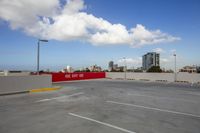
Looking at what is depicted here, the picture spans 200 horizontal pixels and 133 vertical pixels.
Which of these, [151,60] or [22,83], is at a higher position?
[151,60]

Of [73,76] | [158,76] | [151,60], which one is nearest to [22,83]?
[73,76]

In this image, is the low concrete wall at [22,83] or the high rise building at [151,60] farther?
the high rise building at [151,60]

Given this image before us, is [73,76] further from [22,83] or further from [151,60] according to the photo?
[151,60]

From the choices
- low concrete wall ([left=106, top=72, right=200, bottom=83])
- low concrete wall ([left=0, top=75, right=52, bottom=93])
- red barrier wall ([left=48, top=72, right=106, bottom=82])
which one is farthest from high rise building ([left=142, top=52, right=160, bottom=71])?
low concrete wall ([left=0, top=75, right=52, bottom=93])

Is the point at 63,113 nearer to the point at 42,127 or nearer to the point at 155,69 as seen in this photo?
the point at 42,127

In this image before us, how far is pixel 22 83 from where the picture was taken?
19031 mm

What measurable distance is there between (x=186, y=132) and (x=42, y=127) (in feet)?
17.5

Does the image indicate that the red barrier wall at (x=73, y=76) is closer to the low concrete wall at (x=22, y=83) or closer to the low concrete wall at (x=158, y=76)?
the low concrete wall at (x=158, y=76)

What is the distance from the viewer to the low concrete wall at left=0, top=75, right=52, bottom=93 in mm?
17391

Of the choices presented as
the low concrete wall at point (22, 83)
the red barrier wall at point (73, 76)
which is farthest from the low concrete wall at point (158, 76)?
the low concrete wall at point (22, 83)

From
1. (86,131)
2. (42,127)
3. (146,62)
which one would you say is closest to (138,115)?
(86,131)

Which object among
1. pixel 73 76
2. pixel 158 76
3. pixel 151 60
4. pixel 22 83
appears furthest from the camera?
pixel 151 60

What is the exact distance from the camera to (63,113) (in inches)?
395

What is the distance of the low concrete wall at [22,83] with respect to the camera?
1739 centimetres
